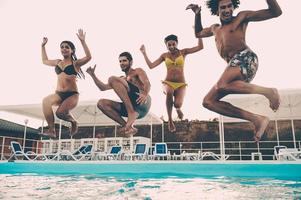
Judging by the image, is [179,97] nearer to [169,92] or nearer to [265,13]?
[169,92]

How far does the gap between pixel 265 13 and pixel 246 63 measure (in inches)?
24.4

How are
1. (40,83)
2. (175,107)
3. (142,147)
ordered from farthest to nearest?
(142,147) < (40,83) < (175,107)

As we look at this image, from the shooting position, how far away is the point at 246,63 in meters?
3.14

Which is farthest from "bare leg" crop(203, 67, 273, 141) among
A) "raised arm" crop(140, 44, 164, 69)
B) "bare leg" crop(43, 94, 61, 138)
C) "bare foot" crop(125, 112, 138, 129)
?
"bare leg" crop(43, 94, 61, 138)

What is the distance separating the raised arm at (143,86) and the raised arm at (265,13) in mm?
1583

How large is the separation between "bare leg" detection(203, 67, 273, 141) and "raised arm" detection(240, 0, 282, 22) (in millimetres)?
641

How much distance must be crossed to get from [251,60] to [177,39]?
1.37 meters

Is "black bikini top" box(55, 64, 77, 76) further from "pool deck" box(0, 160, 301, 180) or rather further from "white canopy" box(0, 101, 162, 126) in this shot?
"white canopy" box(0, 101, 162, 126)

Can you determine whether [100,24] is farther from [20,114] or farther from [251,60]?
[20,114]

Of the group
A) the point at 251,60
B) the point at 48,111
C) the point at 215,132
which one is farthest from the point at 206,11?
the point at 215,132

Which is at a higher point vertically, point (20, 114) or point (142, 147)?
point (20, 114)

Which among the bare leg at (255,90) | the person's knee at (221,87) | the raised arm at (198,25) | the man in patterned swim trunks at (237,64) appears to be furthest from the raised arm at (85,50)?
the bare leg at (255,90)

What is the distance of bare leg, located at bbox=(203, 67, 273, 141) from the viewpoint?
304 centimetres

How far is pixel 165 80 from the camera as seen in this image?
4.12 metres
